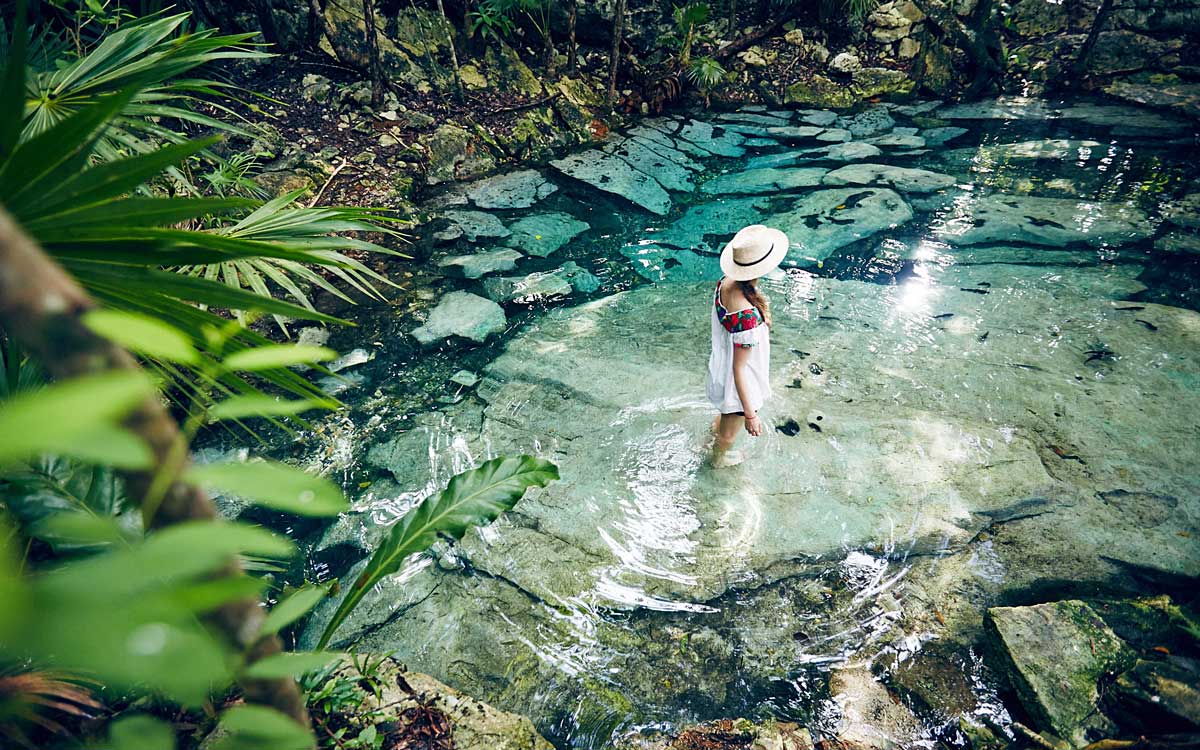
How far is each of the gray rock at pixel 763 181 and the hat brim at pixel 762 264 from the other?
11.4 feet

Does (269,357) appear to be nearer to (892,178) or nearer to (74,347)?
(74,347)

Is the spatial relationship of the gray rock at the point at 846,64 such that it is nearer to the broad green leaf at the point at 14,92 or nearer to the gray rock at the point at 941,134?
the gray rock at the point at 941,134

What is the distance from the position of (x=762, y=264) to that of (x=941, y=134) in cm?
592

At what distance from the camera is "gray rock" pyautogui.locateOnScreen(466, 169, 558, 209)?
4.96 meters

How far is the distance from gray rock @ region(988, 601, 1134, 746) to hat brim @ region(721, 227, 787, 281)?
1522mm

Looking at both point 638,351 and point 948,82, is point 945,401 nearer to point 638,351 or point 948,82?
point 638,351

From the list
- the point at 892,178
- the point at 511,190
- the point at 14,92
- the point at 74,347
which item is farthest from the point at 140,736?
the point at 892,178

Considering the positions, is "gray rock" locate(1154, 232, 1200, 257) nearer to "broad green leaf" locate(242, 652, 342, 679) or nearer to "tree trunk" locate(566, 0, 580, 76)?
"broad green leaf" locate(242, 652, 342, 679)

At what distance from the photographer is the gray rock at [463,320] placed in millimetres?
3504

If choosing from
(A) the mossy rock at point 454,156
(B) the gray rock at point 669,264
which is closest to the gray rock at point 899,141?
(B) the gray rock at point 669,264

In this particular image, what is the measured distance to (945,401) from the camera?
286 cm

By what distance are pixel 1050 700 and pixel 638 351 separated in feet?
8.06

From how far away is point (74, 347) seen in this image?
1.39 ft

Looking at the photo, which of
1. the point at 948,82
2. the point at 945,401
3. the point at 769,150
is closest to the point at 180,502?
the point at 945,401
